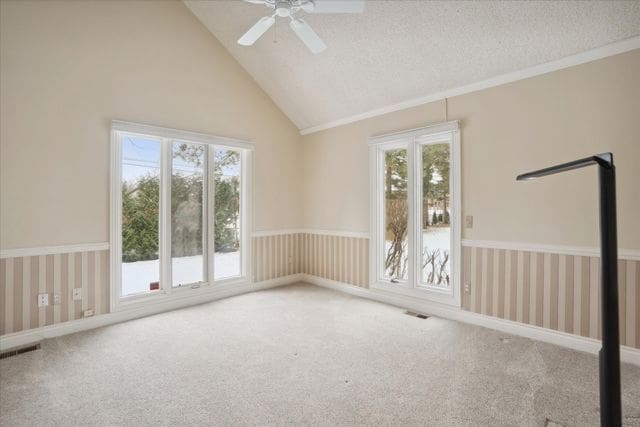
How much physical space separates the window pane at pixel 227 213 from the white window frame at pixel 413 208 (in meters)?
1.93

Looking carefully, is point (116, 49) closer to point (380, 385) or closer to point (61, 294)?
point (61, 294)

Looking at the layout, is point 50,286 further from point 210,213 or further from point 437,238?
point 437,238

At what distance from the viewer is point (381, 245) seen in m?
4.50

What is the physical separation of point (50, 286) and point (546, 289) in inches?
187

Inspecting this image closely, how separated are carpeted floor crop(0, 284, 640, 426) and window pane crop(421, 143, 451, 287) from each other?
0.64 metres

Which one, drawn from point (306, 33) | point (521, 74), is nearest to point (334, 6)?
point (306, 33)

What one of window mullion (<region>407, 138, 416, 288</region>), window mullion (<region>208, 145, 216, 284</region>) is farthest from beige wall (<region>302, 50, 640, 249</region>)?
window mullion (<region>208, 145, 216, 284</region>)

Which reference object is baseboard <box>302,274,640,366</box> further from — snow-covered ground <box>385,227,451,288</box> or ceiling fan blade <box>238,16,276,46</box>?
ceiling fan blade <box>238,16,276,46</box>

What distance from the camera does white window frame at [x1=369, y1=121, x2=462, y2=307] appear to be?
3.64m

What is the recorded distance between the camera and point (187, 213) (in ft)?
13.9

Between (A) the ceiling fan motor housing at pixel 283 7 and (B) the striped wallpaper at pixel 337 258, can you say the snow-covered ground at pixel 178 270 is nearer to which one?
(B) the striped wallpaper at pixel 337 258

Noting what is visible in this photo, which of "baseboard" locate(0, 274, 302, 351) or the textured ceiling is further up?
the textured ceiling

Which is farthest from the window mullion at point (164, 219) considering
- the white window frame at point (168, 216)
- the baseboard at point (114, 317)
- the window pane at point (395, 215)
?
the window pane at point (395, 215)

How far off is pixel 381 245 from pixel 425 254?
2.12 feet
